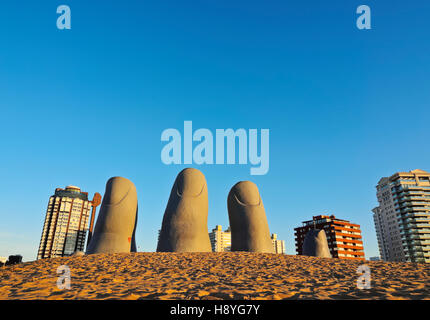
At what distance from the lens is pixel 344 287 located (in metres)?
6.34

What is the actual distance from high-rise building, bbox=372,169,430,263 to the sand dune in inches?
3078

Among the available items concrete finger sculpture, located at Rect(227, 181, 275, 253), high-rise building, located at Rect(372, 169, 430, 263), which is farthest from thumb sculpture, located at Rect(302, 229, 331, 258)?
high-rise building, located at Rect(372, 169, 430, 263)

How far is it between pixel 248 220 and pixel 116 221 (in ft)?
27.5

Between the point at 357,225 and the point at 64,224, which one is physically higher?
the point at 64,224

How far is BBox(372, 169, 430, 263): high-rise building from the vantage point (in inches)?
2744

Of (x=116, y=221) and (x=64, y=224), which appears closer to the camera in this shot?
(x=116, y=221)

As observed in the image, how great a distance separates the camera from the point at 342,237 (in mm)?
72500

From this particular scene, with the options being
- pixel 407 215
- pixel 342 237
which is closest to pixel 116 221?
pixel 342 237

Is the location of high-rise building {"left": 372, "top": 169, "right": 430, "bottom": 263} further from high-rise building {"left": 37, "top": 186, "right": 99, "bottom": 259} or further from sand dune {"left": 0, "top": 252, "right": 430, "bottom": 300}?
high-rise building {"left": 37, "top": 186, "right": 99, "bottom": 259}

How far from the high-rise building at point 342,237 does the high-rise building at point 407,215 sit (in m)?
11.0

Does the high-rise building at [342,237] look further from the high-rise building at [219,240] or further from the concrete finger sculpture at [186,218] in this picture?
the concrete finger sculpture at [186,218]

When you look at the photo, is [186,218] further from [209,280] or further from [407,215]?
[407,215]
